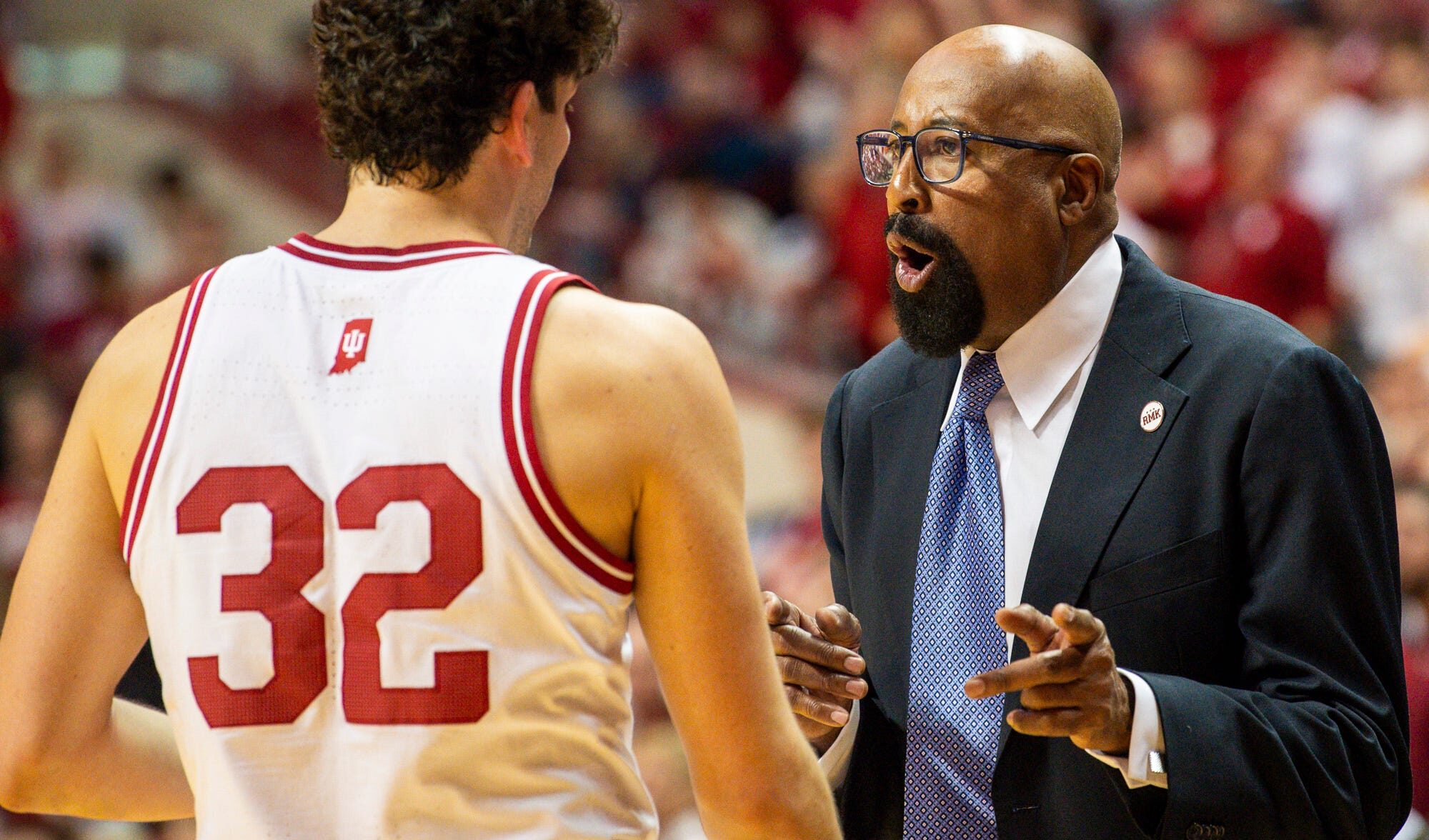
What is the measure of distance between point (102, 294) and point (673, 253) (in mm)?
3225

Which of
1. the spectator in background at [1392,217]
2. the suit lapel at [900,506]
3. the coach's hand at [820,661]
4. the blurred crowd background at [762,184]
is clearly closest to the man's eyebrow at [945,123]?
the suit lapel at [900,506]

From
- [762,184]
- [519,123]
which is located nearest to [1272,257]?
[762,184]

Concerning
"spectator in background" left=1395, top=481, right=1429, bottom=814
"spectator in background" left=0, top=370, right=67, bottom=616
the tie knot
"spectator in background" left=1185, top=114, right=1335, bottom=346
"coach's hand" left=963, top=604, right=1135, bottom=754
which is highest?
the tie knot

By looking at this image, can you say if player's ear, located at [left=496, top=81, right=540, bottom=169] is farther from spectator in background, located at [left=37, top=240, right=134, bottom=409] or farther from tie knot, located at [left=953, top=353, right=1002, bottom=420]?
spectator in background, located at [left=37, top=240, right=134, bottom=409]

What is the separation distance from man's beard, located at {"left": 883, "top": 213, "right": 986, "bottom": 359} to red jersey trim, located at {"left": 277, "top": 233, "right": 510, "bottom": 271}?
926mm

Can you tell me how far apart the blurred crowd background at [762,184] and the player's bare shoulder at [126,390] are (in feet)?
13.1

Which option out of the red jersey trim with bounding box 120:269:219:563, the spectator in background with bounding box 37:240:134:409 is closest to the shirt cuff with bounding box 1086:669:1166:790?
the red jersey trim with bounding box 120:269:219:563

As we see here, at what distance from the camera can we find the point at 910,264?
2754mm

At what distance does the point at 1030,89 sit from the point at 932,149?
179 millimetres

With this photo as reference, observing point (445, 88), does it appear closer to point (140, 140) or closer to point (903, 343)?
point (903, 343)

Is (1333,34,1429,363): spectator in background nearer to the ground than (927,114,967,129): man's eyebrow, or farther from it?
nearer to the ground

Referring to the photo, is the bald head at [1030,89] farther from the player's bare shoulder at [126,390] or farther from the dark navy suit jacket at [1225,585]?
the player's bare shoulder at [126,390]

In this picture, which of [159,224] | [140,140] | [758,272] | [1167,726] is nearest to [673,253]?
[758,272]

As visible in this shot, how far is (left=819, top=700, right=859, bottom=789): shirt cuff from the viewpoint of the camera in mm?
2652
